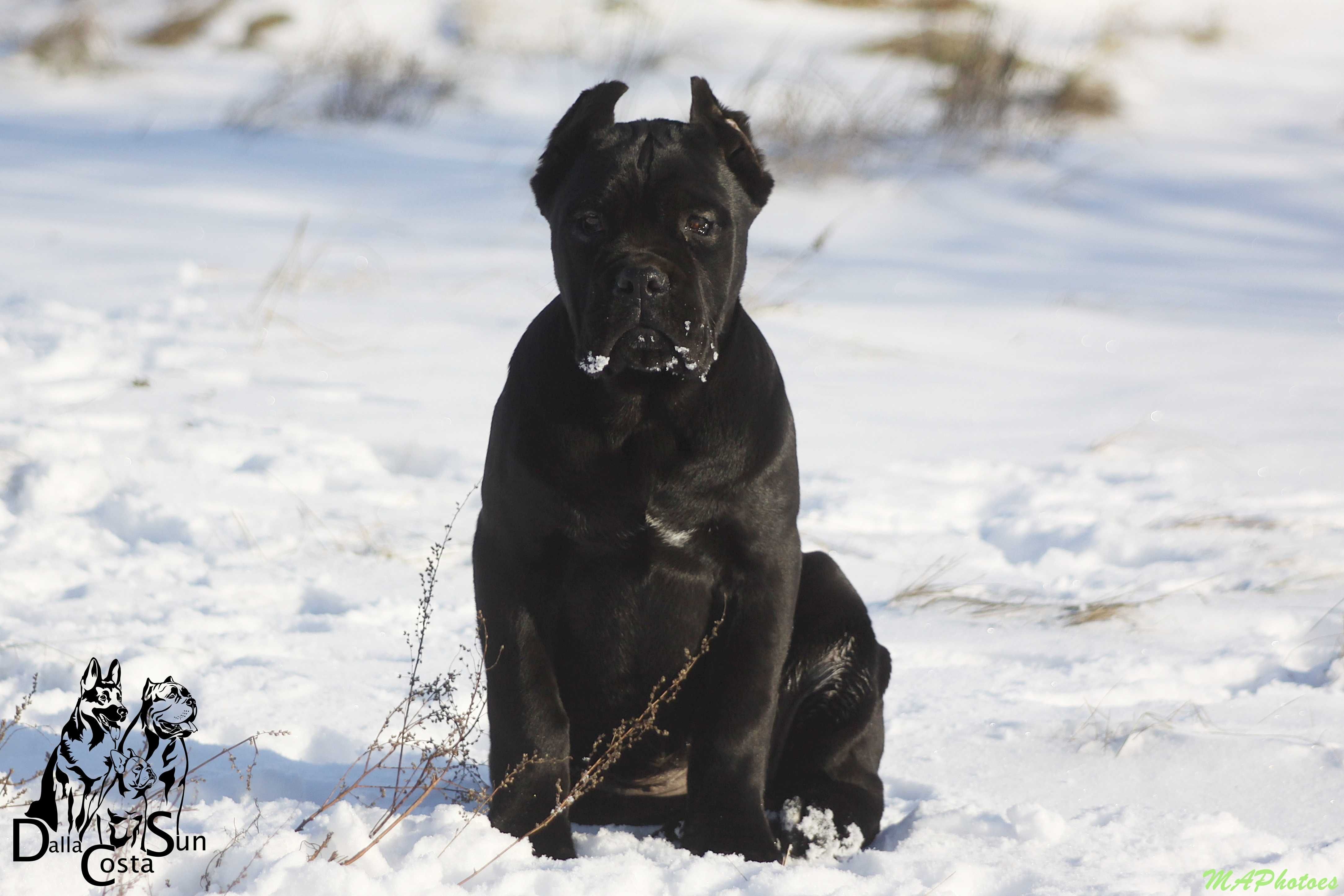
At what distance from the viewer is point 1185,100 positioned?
1250 cm

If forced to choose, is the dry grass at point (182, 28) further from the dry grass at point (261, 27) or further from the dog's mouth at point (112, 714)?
the dog's mouth at point (112, 714)

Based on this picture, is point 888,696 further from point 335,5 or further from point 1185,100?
point 335,5

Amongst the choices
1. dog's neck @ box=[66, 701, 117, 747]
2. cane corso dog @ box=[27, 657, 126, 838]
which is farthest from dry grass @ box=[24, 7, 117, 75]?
dog's neck @ box=[66, 701, 117, 747]

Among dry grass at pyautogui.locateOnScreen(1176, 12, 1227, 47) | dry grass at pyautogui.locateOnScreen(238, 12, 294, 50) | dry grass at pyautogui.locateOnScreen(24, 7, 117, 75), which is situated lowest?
dry grass at pyautogui.locateOnScreen(24, 7, 117, 75)

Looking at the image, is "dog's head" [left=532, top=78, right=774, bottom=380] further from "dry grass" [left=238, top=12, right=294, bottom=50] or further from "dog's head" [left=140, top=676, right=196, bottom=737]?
"dry grass" [left=238, top=12, right=294, bottom=50]

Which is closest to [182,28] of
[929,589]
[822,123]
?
[822,123]

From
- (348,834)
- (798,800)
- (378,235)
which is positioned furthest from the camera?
(378,235)

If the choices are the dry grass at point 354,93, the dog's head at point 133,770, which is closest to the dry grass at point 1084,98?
the dry grass at point 354,93

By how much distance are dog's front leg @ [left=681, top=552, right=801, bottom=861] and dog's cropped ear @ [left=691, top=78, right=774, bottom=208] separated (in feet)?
2.57

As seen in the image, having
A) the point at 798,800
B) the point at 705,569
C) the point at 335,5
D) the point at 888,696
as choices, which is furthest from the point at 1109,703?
the point at 335,5

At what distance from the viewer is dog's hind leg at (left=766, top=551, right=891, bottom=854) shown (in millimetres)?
2693

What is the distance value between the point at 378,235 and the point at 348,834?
732cm

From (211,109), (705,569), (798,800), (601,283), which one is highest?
(601,283)
